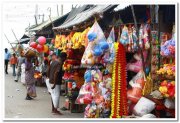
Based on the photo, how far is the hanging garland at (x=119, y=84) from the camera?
25.3 feet

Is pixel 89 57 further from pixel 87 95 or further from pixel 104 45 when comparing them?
pixel 87 95

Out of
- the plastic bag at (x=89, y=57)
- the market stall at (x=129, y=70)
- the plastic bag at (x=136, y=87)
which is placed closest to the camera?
the market stall at (x=129, y=70)

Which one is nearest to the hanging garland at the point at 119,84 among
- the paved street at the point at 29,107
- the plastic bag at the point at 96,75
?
the plastic bag at the point at 96,75

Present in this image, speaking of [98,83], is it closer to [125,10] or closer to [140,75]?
[140,75]

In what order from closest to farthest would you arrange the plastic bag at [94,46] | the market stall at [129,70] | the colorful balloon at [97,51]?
the market stall at [129,70], the colorful balloon at [97,51], the plastic bag at [94,46]

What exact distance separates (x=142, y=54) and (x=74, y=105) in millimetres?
3059

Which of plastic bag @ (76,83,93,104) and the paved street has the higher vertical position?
plastic bag @ (76,83,93,104)

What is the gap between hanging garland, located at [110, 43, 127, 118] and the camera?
770cm

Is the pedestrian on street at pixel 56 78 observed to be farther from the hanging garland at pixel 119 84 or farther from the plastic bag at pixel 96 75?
the hanging garland at pixel 119 84

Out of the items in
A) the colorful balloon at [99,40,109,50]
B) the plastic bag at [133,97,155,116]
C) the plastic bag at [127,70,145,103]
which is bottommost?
the plastic bag at [133,97,155,116]

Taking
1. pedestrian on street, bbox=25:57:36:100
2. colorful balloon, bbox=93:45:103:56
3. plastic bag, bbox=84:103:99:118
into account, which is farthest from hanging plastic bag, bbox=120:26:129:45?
pedestrian on street, bbox=25:57:36:100

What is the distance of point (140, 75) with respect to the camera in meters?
7.58

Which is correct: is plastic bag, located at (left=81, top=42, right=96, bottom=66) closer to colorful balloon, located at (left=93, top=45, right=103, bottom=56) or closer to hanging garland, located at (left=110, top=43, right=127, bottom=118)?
colorful balloon, located at (left=93, top=45, right=103, bottom=56)

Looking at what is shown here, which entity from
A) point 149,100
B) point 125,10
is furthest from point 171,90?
point 125,10
